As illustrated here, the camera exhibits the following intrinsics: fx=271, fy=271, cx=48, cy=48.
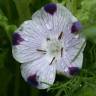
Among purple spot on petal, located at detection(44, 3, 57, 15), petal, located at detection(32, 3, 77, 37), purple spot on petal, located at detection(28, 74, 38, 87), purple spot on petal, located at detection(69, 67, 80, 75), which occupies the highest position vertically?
purple spot on petal, located at detection(44, 3, 57, 15)

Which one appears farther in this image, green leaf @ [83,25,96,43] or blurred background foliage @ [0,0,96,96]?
blurred background foliage @ [0,0,96,96]

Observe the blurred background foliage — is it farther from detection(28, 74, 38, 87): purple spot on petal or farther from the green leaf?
the green leaf

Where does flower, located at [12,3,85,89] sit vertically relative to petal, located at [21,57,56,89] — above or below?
above

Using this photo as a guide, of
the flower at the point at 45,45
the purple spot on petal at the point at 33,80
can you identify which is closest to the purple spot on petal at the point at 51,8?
the flower at the point at 45,45

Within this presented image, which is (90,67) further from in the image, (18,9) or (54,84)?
(18,9)

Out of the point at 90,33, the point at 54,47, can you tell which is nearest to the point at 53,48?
the point at 54,47

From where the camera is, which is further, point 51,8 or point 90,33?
point 51,8

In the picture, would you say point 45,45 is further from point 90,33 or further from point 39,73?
point 90,33

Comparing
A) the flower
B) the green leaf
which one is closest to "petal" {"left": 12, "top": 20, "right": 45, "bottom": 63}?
the flower

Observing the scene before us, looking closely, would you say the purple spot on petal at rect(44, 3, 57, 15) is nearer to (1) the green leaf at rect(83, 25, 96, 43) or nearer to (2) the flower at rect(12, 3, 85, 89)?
(2) the flower at rect(12, 3, 85, 89)
